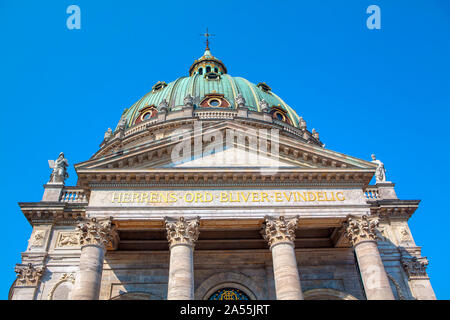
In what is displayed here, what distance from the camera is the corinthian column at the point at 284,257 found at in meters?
16.0

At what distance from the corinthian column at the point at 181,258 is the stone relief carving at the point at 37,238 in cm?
769

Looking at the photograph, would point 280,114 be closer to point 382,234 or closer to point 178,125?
point 178,125

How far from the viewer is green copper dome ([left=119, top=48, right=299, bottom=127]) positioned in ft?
128

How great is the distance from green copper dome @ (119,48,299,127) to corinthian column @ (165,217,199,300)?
21.5 metres

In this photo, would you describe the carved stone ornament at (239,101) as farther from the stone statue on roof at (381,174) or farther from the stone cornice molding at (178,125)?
the stone statue on roof at (381,174)

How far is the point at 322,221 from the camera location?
18.6m

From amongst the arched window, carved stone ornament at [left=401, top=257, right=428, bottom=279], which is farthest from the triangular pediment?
the arched window

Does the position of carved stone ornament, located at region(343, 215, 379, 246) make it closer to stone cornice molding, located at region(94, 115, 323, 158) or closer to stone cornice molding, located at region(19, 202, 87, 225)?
stone cornice molding, located at region(19, 202, 87, 225)

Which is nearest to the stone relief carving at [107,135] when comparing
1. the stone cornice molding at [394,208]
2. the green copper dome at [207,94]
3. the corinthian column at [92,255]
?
the green copper dome at [207,94]

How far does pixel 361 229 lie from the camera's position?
17.8 m

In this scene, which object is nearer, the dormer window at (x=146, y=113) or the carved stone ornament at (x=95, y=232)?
the carved stone ornament at (x=95, y=232)

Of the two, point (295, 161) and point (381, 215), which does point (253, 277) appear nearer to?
point (295, 161)

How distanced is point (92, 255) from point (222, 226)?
591 cm
